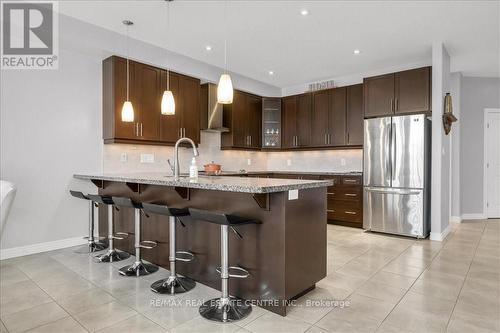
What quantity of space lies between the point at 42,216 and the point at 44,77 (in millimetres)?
1762

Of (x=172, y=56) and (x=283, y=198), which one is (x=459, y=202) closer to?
(x=283, y=198)

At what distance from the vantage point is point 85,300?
8.18ft

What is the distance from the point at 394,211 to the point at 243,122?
3.24m

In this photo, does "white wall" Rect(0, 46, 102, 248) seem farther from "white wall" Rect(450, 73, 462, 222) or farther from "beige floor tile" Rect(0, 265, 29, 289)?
"white wall" Rect(450, 73, 462, 222)

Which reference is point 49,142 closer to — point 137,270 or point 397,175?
point 137,270

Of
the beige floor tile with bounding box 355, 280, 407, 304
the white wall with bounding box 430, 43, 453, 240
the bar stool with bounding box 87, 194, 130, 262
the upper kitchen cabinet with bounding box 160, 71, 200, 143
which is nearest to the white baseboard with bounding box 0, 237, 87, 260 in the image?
the bar stool with bounding box 87, 194, 130, 262

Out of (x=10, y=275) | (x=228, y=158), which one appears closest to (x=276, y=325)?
(x=10, y=275)

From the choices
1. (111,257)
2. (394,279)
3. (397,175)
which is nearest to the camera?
(394,279)

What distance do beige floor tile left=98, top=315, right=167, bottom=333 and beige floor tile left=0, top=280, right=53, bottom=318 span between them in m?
0.80

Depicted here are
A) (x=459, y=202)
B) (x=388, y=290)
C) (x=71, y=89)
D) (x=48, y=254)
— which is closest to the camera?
(x=388, y=290)

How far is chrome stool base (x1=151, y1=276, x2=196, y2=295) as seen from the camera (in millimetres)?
2631

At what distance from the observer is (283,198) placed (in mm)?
2283

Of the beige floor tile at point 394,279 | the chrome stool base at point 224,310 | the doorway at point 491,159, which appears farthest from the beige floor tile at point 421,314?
the doorway at point 491,159

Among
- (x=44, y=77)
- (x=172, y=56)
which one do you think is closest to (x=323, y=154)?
(x=172, y=56)
